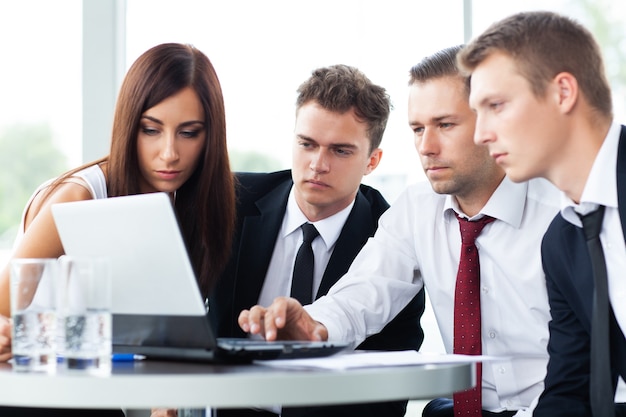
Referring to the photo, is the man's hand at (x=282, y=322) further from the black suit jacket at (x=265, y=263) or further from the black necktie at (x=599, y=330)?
the black suit jacket at (x=265, y=263)

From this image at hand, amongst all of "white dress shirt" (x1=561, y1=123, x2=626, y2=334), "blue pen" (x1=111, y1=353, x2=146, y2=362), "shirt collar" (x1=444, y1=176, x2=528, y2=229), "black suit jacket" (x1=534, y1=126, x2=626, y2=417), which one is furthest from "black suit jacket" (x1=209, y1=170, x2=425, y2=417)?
"blue pen" (x1=111, y1=353, x2=146, y2=362)

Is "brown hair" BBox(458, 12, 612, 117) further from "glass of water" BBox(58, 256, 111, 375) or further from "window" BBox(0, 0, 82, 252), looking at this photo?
"window" BBox(0, 0, 82, 252)

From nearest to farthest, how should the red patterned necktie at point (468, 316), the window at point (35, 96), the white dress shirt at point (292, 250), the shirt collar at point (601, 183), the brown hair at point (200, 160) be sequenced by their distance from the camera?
the shirt collar at point (601, 183) < the red patterned necktie at point (468, 316) < the brown hair at point (200, 160) < the white dress shirt at point (292, 250) < the window at point (35, 96)

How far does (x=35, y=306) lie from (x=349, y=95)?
1786 mm

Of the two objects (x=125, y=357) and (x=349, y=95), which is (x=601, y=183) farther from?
(x=349, y=95)

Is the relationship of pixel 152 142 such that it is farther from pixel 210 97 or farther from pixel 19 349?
pixel 19 349

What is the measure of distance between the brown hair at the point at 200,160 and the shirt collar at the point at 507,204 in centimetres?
83

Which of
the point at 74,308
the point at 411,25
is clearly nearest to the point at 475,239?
the point at 74,308

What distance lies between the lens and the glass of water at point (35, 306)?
4.81 ft

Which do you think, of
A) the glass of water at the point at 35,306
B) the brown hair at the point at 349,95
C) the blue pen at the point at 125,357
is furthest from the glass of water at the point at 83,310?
the brown hair at the point at 349,95

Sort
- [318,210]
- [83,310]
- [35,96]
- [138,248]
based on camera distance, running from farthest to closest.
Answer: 1. [35,96]
2. [318,210]
3. [138,248]
4. [83,310]

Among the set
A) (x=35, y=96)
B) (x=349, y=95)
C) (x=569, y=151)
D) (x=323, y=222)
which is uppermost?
(x=35, y=96)

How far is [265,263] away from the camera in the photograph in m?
2.94

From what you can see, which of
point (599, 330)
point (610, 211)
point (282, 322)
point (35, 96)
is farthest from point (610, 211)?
point (35, 96)
